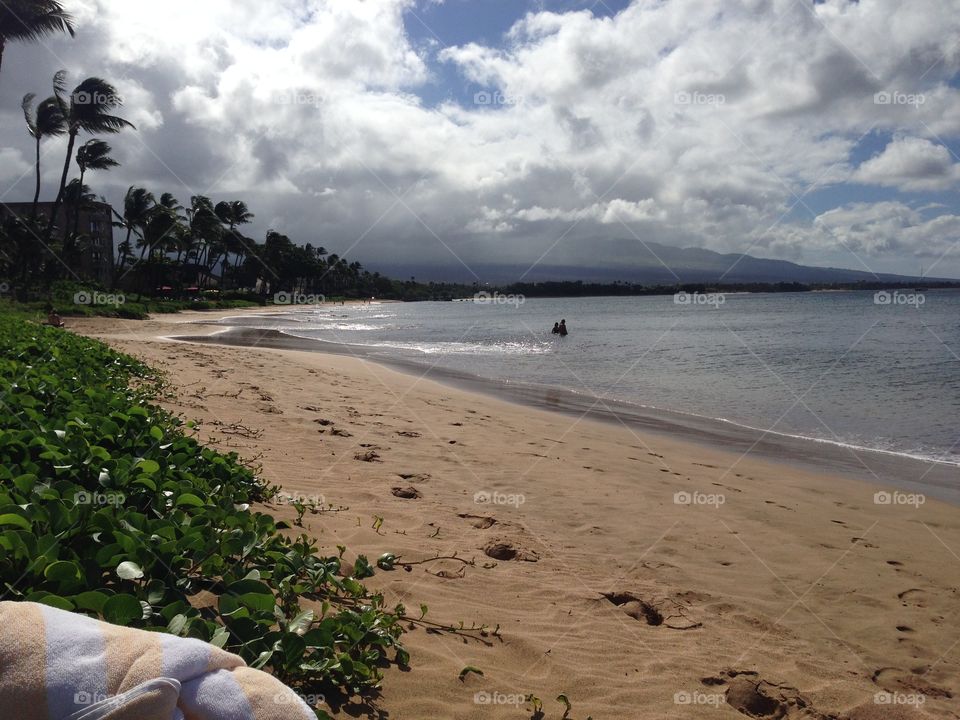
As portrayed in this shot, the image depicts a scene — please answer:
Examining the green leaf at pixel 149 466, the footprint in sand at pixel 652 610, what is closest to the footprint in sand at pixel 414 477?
the footprint in sand at pixel 652 610

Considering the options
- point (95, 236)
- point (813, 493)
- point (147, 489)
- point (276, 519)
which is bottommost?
point (813, 493)

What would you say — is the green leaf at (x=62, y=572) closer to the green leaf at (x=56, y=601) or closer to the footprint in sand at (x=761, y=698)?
the green leaf at (x=56, y=601)

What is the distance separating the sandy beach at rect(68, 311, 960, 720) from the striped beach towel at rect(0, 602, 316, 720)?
0.98 metres

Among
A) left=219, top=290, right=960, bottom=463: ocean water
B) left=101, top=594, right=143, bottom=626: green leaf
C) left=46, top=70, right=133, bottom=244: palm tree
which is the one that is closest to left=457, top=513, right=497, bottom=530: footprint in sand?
left=101, top=594, right=143, bottom=626: green leaf

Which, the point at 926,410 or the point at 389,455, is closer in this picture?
the point at 389,455

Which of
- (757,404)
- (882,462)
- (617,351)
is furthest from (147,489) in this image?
(617,351)

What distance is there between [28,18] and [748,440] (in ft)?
77.5

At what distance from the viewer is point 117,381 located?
6934 millimetres

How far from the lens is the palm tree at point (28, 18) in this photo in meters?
18.8

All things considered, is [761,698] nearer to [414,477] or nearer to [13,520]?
[13,520]

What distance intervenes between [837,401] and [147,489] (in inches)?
552

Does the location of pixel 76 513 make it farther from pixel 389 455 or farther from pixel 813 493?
pixel 813 493

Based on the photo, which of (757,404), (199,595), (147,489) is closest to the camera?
(199,595)

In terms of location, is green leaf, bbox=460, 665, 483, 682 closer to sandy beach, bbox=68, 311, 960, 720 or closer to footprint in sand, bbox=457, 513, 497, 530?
sandy beach, bbox=68, 311, 960, 720
